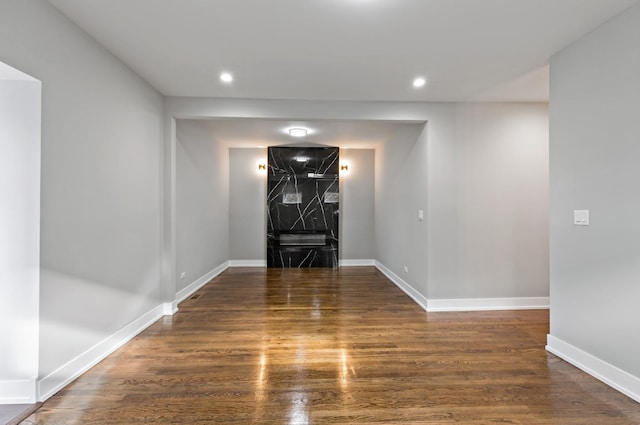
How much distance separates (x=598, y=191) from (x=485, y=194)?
1.57m

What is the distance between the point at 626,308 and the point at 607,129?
1249mm

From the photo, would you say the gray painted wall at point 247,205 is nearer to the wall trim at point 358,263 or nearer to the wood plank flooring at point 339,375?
the wall trim at point 358,263

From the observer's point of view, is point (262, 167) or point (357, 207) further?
point (357, 207)

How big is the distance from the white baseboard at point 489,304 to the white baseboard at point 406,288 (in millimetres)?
119

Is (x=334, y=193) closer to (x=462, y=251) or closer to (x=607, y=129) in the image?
(x=462, y=251)

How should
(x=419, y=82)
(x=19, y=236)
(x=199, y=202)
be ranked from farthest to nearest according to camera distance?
(x=199, y=202) < (x=419, y=82) < (x=19, y=236)

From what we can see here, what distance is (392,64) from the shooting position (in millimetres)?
2852

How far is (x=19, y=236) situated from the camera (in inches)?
76.9

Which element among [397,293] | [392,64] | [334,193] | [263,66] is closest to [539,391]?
[397,293]

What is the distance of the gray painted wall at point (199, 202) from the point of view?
14.0 feet

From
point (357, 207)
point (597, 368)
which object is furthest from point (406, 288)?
point (357, 207)

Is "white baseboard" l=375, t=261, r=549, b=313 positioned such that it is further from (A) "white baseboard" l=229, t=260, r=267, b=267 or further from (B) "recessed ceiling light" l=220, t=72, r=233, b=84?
(A) "white baseboard" l=229, t=260, r=267, b=267

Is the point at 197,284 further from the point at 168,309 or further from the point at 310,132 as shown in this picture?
the point at 310,132

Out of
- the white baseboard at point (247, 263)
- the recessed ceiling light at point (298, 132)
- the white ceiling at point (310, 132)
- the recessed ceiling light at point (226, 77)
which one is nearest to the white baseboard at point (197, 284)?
the white baseboard at point (247, 263)
